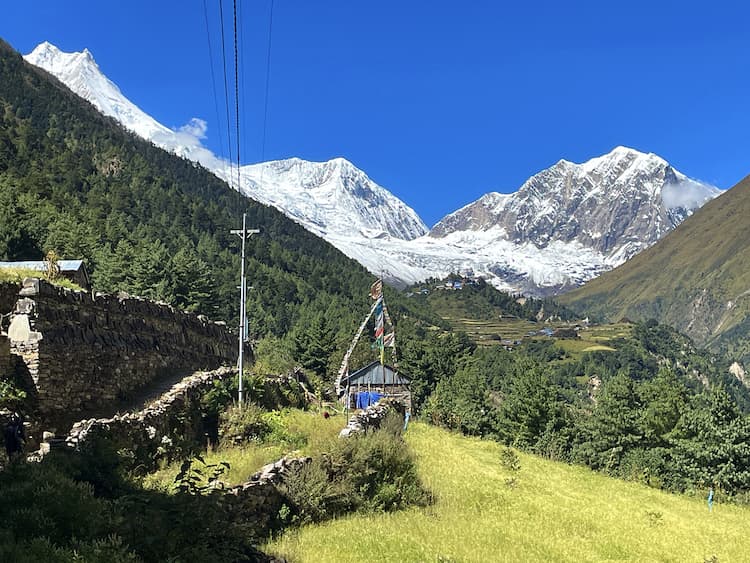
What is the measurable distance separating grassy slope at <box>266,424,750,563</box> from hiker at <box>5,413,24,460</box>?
5.75 metres

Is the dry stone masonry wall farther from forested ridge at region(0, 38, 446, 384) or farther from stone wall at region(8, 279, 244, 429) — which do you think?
forested ridge at region(0, 38, 446, 384)

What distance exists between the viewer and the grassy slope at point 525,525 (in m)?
13.0

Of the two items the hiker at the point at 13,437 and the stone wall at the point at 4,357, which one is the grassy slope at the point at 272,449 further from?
the stone wall at the point at 4,357

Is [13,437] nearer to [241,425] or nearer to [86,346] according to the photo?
[86,346]

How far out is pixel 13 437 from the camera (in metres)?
14.1

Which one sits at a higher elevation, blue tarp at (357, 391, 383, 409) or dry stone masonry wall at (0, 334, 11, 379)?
dry stone masonry wall at (0, 334, 11, 379)

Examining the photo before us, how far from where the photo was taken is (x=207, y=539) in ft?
31.8

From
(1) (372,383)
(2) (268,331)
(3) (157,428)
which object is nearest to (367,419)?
(3) (157,428)

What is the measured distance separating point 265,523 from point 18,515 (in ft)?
17.7

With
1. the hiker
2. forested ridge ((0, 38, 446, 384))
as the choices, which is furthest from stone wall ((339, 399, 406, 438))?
forested ridge ((0, 38, 446, 384))

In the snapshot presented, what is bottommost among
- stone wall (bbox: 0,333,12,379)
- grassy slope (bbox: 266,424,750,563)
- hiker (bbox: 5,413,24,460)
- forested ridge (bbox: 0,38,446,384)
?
grassy slope (bbox: 266,424,750,563)

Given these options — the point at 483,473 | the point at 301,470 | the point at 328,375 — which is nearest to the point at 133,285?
the point at 328,375

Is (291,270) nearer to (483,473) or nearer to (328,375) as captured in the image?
(328,375)

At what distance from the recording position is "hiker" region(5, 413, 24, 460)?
13883 millimetres
